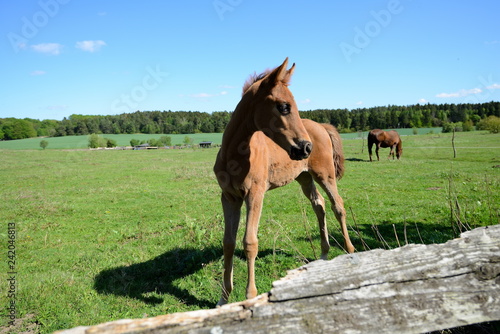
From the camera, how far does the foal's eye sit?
3641 millimetres

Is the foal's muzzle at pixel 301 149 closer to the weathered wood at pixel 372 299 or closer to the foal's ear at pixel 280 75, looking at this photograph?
the foal's ear at pixel 280 75

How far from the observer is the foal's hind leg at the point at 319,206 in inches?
221

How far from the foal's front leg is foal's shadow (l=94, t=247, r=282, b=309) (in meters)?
0.90

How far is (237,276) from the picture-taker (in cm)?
509

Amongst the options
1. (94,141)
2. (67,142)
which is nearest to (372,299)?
(94,141)

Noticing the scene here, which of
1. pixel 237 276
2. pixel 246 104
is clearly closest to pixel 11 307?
pixel 237 276

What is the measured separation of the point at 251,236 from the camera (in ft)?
13.1

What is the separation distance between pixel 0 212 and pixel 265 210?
9.08 meters

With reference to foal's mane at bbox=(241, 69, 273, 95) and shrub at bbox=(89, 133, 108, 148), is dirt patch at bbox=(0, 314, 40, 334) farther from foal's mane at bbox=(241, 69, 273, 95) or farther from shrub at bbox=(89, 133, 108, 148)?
shrub at bbox=(89, 133, 108, 148)

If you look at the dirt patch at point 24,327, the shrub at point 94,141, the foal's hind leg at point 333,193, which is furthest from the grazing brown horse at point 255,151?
the shrub at point 94,141

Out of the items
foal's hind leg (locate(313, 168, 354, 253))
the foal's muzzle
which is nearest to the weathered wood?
the foal's muzzle

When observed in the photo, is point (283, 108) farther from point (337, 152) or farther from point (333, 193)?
point (337, 152)

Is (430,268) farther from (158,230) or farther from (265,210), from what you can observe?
(265,210)

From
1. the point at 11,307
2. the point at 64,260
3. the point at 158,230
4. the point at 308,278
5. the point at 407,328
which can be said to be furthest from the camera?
the point at 158,230
